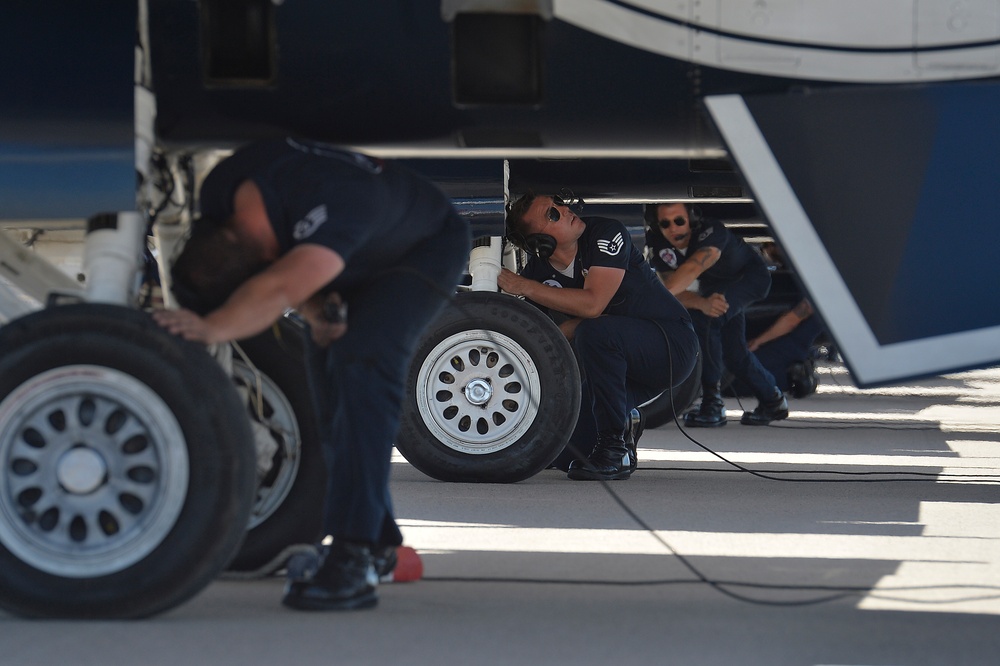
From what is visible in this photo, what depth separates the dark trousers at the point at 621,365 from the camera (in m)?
6.42

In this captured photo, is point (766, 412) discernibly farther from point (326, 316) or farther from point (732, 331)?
point (326, 316)

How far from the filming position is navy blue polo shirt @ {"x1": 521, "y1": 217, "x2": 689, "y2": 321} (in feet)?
21.1

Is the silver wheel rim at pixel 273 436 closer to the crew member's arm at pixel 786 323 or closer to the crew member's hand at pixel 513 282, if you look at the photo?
the crew member's hand at pixel 513 282

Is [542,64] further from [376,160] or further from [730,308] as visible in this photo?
[730,308]

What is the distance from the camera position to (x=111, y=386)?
134 inches

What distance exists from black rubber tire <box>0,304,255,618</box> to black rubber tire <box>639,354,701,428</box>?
437 centimetres

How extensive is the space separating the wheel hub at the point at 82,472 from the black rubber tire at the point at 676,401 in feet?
14.5

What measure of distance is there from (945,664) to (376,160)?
1.72 m

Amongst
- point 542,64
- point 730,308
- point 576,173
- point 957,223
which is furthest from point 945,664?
point 730,308

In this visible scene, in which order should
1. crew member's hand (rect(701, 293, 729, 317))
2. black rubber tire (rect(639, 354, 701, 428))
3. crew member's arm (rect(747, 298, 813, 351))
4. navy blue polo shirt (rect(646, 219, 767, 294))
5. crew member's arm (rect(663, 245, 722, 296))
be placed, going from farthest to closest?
crew member's arm (rect(747, 298, 813, 351)) < crew member's hand (rect(701, 293, 729, 317)) < navy blue polo shirt (rect(646, 219, 767, 294)) < crew member's arm (rect(663, 245, 722, 296)) < black rubber tire (rect(639, 354, 701, 428))

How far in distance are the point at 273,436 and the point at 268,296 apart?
0.85 metres

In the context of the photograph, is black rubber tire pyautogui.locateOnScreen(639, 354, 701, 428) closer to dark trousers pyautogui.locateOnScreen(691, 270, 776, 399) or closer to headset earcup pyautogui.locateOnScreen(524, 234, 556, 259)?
dark trousers pyautogui.locateOnScreen(691, 270, 776, 399)

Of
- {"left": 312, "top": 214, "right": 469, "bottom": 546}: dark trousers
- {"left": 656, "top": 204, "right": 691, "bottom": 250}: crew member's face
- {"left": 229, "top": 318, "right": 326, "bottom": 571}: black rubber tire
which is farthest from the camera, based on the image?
{"left": 656, "top": 204, "right": 691, "bottom": 250}: crew member's face

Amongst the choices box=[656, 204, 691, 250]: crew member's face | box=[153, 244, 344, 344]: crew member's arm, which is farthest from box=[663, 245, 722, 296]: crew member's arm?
box=[153, 244, 344, 344]: crew member's arm
